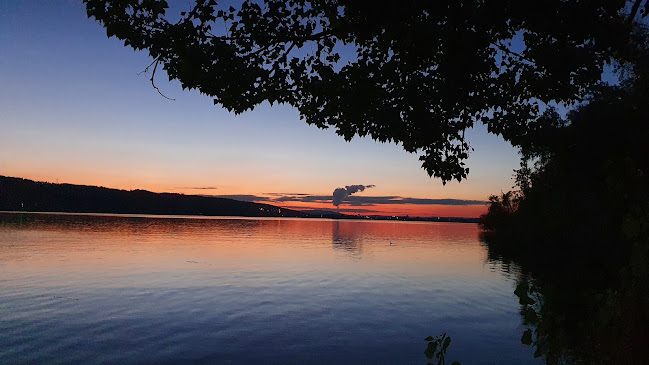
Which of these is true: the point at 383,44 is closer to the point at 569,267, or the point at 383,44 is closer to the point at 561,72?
the point at 561,72

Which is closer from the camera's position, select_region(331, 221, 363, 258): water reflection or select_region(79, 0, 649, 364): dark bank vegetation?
select_region(79, 0, 649, 364): dark bank vegetation

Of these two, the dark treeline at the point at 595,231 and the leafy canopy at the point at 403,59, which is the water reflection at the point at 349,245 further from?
the leafy canopy at the point at 403,59

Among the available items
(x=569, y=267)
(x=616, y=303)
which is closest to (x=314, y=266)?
(x=569, y=267)

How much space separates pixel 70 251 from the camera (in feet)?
167

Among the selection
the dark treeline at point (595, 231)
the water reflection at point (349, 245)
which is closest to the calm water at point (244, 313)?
the dark treeline at point (595, 231)

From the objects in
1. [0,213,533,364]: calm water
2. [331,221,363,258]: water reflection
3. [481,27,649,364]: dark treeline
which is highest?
[481,27,649,364]: dark treeline

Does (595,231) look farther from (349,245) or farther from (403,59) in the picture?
(349,245)

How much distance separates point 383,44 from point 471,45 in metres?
1.88

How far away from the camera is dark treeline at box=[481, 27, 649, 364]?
6.32 meters

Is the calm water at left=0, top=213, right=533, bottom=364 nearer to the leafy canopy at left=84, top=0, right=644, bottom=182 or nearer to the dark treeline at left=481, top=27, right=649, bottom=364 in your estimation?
the dark treeline at left=481, top=27, right=649, bottom=364

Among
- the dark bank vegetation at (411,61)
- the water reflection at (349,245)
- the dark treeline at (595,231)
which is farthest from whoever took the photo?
the water reflection at (349,245)

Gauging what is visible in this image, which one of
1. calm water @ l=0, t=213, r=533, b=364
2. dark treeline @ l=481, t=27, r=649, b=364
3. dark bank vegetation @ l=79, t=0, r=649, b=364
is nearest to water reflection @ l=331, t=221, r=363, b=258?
dark treeline @ l=481, t=27, r=649, b=364

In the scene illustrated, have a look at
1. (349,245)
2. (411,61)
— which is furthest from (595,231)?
(349,245)

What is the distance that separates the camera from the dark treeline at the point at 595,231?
20.7 feet
